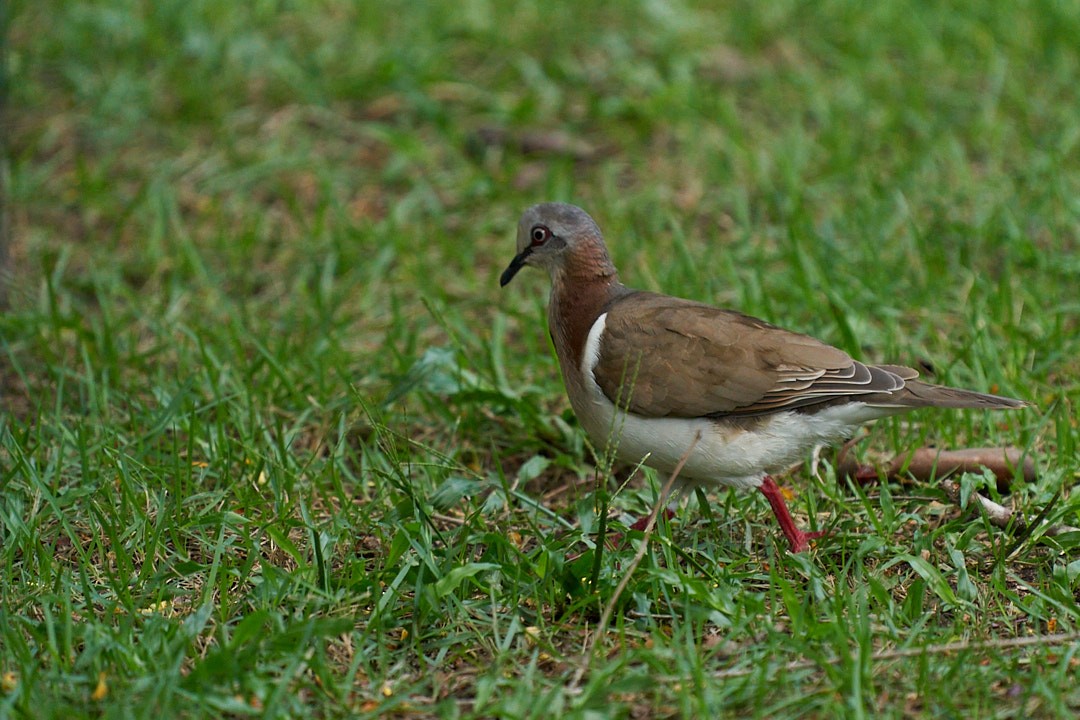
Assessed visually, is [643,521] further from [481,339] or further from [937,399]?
[481,339]

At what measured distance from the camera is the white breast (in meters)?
4.14

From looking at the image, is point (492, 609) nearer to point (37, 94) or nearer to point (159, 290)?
point (159, 290)

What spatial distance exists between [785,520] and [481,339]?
1748 millimetres

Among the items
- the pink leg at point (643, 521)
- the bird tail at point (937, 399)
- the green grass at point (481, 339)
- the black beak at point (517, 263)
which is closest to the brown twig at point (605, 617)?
the green grass at point (481, 339)

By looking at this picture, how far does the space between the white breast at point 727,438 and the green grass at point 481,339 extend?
0.24 meters

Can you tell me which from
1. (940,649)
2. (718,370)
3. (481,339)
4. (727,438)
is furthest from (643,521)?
(481,339)

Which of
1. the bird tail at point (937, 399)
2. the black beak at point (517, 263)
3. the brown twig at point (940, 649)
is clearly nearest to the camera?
the brown twig at point (940, 649)

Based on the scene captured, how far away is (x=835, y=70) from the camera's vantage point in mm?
7754

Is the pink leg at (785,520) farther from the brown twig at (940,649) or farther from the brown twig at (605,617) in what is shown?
the brown twig at (940,649)

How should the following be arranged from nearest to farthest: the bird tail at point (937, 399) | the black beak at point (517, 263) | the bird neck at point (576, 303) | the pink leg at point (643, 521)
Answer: the bird tail at point (937, 399) < the pink leg at point (643, 521) < the bird neck at point (576, 303) < the black beak at point (517, 263)

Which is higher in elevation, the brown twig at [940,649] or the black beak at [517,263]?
the black beak at [517,263]

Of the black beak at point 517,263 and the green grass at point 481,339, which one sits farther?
the black beak at point 517,263

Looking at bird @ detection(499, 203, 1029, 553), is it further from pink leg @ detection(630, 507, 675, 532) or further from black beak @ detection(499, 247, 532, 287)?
black beak @ detection(499, 247, 532, 287)

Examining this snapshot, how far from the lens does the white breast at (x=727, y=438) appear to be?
4141 millimetres
